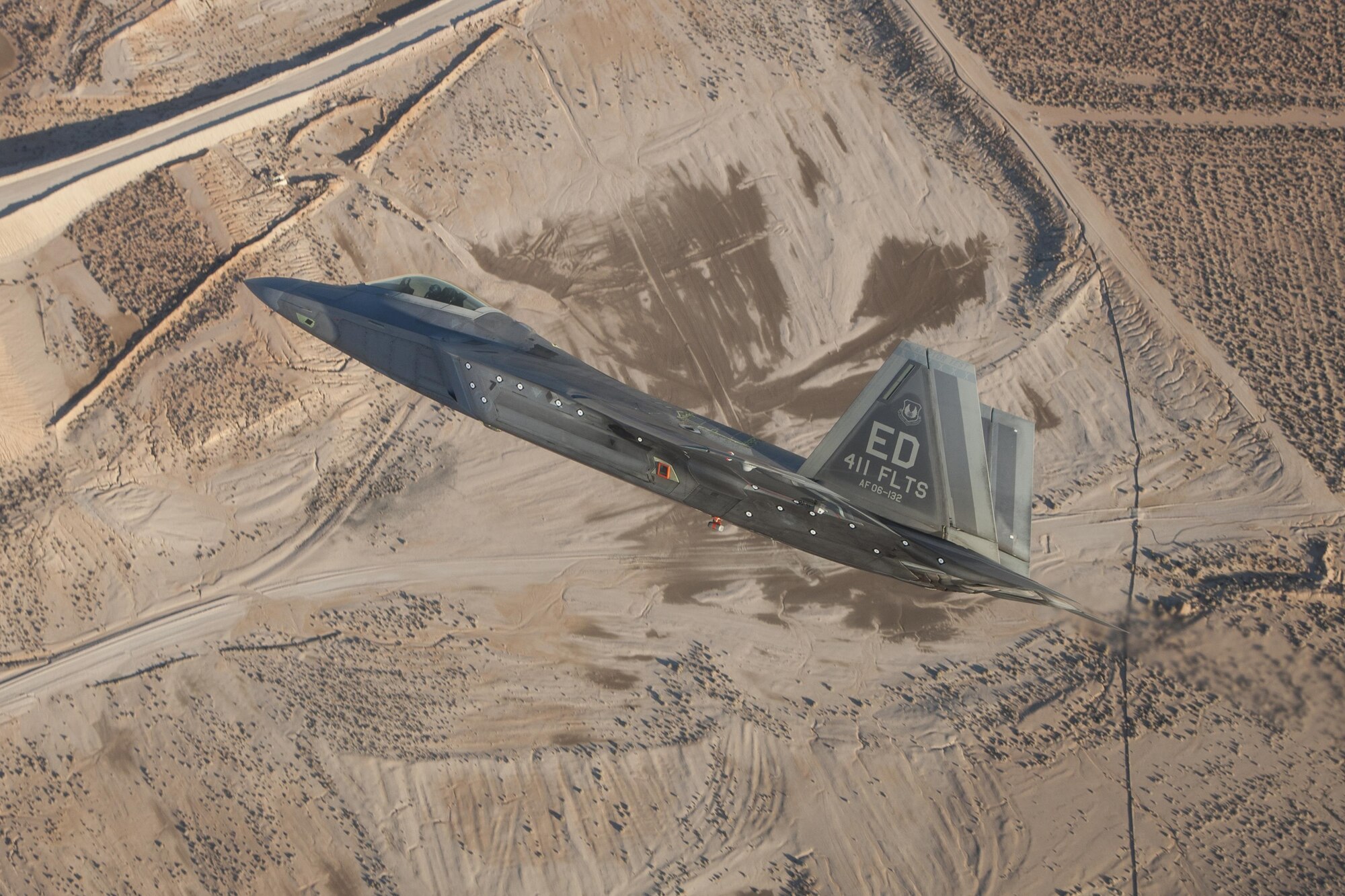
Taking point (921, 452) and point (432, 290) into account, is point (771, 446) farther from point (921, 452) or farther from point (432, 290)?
point (432, 290)

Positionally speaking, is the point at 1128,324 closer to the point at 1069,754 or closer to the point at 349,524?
the point at 1069,754

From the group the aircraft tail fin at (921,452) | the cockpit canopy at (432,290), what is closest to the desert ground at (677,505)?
the cockpit canopy at (432,290)

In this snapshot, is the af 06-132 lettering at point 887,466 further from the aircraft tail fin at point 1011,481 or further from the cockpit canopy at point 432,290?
the cockpit canopy at point 432,290

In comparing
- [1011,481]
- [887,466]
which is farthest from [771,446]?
[1011,481]

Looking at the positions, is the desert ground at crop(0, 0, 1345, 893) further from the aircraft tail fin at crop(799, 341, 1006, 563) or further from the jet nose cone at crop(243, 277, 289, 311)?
the aircraft tail fin at crop(799, 341, 1006, 563)

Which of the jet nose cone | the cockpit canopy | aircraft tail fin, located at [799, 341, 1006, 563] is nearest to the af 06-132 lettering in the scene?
aircraft tail fin, located at [799, 341, 1006, 563]

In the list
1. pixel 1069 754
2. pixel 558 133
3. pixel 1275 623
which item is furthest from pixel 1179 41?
pixel 1069 754
